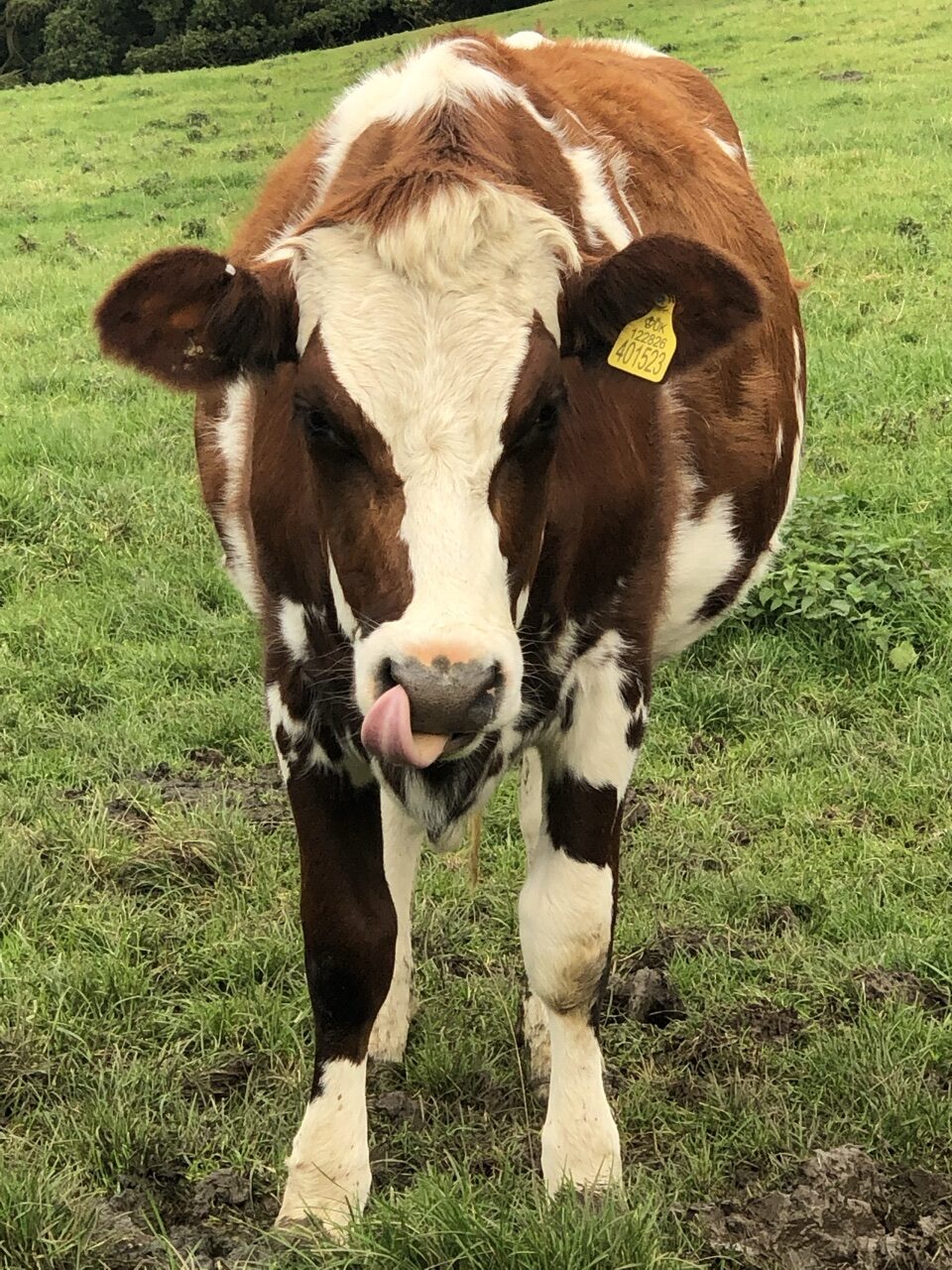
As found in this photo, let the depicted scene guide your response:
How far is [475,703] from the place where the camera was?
213cm

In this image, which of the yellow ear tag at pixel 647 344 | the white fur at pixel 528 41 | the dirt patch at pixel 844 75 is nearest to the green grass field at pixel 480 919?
the yellow ear tag at pixel 647 344

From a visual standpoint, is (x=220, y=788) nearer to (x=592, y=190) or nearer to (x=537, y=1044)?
(x=537, y=1044)

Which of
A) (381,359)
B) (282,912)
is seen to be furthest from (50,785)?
(381,359)

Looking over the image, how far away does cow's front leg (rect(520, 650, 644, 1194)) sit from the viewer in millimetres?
2977

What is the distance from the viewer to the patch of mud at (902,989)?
340 cm

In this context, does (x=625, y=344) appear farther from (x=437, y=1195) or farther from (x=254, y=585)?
(x=437, y=1195)

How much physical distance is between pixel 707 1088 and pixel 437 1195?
2.69 ft

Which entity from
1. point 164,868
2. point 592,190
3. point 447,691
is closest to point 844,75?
point 592,190

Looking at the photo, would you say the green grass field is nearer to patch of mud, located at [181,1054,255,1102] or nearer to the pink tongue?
patch of mud, located at [181,1054,255,1102]

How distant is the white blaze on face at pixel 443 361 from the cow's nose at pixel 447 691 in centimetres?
3

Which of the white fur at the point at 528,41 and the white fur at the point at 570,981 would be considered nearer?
the white fur at the point at 570,981

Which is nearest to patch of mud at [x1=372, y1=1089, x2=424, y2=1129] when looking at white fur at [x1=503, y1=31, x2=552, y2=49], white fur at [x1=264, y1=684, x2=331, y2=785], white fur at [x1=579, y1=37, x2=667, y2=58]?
white fur at [x1=264, y1=684, x2=331, y2=785]

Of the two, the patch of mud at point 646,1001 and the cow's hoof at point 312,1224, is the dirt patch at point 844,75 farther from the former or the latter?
the cow's hoof at point 312,1224

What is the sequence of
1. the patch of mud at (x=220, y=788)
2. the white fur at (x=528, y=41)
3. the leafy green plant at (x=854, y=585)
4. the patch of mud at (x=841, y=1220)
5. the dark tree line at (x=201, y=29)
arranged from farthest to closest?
the dark tree line at (x=201, y=29), the leafy green plant at (x=854, y=585), the patch of mud at (x=220, y=788), the white fur at (x=528, y=41), the patch of mud at (x=841, y=1220)
